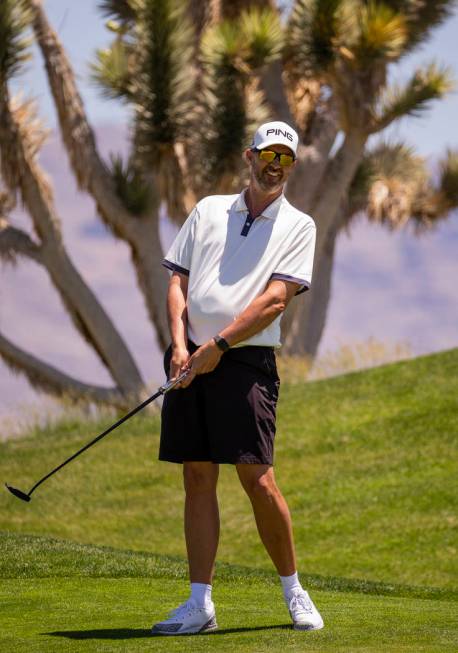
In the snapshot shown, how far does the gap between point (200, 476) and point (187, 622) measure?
1.74ft

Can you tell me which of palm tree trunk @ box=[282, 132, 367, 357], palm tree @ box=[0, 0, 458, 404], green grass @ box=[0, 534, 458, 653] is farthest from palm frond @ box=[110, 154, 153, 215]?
green grass @ box=[0, 534, 458, 653]

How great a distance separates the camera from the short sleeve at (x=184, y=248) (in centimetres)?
486

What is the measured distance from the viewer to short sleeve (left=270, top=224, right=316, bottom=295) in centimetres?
472

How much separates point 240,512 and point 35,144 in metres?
7.73

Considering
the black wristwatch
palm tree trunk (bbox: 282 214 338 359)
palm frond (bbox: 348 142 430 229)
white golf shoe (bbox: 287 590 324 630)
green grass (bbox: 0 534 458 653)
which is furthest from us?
palm frond (bbox: 348 142 430 229)

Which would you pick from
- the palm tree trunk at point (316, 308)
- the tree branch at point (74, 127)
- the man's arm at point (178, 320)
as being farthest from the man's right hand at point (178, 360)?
the palm tree trunk at point (316, 308)

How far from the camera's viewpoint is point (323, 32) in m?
17.7

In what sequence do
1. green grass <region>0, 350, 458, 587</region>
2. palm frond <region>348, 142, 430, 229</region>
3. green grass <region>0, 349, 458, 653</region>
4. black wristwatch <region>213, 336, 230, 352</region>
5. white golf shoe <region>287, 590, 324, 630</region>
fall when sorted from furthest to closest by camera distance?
palm frond <region>348, 142, 430, 229</region>
green grass <region>0, 350, 458, 587</region>
green grass <region>0, 349, 458, 653</region>
white golf shoe <region>287, 590, 324, 630</region>
black wristwatch <region>213, 336, 230, 352</region>

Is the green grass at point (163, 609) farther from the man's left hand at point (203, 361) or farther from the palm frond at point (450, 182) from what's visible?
the palm frond at point (450, 182)

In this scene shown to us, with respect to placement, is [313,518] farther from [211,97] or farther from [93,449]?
[211,97]

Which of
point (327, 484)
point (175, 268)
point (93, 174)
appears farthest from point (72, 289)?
point (175, 268)

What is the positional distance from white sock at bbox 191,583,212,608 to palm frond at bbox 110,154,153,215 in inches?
579

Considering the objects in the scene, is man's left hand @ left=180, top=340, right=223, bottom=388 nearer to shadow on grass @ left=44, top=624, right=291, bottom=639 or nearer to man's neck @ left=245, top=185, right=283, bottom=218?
man's neck @ left=245, top=185, right=283, bottom=218

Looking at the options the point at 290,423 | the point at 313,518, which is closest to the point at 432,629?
the point at 313,518
